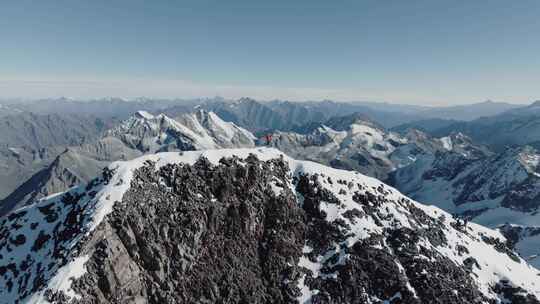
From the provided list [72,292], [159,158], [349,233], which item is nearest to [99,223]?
[72,292]

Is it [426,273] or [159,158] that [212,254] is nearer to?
[159,158]

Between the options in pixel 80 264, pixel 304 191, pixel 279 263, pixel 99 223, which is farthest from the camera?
pixel 304 191

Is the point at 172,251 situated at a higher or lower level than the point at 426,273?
higher

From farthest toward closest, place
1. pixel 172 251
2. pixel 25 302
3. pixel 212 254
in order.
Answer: pixel 212 254
pixel 172 251
pixel 25 302

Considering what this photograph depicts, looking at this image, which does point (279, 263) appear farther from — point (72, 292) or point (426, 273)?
point (72, 292)

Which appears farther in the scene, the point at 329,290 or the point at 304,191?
the point at 304,191

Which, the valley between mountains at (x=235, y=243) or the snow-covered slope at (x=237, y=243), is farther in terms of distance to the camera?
the snow-covered slope at (x=237, y=243)

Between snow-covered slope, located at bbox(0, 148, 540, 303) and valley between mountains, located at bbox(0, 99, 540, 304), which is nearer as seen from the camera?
valley between mountains, located at bbox(0, 99, 540, 304)

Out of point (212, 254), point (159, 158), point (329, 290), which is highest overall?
point (159, 158)
